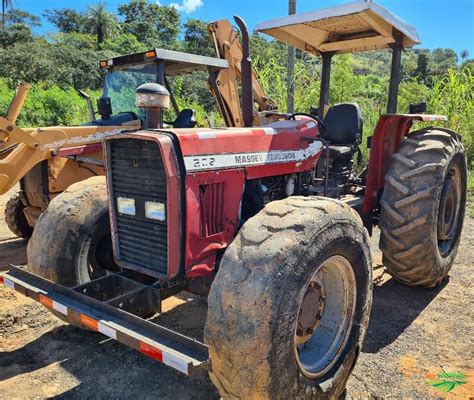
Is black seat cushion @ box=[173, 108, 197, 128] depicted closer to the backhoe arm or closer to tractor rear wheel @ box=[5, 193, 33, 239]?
the backhoe arm

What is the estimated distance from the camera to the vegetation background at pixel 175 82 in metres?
11.2

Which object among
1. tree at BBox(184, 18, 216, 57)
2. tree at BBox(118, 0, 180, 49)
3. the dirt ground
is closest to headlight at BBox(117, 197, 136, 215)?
Result: the dirt ground

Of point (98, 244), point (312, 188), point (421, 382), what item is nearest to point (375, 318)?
point (421, 382)

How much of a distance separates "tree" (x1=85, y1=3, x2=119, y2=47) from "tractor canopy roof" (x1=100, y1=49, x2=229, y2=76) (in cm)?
4286

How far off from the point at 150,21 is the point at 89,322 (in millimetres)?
48085

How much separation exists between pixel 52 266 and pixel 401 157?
3.12 metres

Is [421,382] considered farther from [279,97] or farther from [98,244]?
[279,97]

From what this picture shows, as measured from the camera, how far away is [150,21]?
46.0m

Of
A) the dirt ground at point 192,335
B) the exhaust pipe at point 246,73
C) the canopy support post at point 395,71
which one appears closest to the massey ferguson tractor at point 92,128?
the dirt ground at point 192,335

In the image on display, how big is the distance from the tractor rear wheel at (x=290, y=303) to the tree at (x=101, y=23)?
47.5 m

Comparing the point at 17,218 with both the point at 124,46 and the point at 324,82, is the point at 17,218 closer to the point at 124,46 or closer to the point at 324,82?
the point at 324,82

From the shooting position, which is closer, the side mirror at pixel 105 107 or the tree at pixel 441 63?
the side mirror at pixel 105 107

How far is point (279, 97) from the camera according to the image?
11719 millimetres

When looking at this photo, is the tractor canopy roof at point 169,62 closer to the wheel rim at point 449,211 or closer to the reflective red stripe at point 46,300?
the wheel rim at point 449,211
